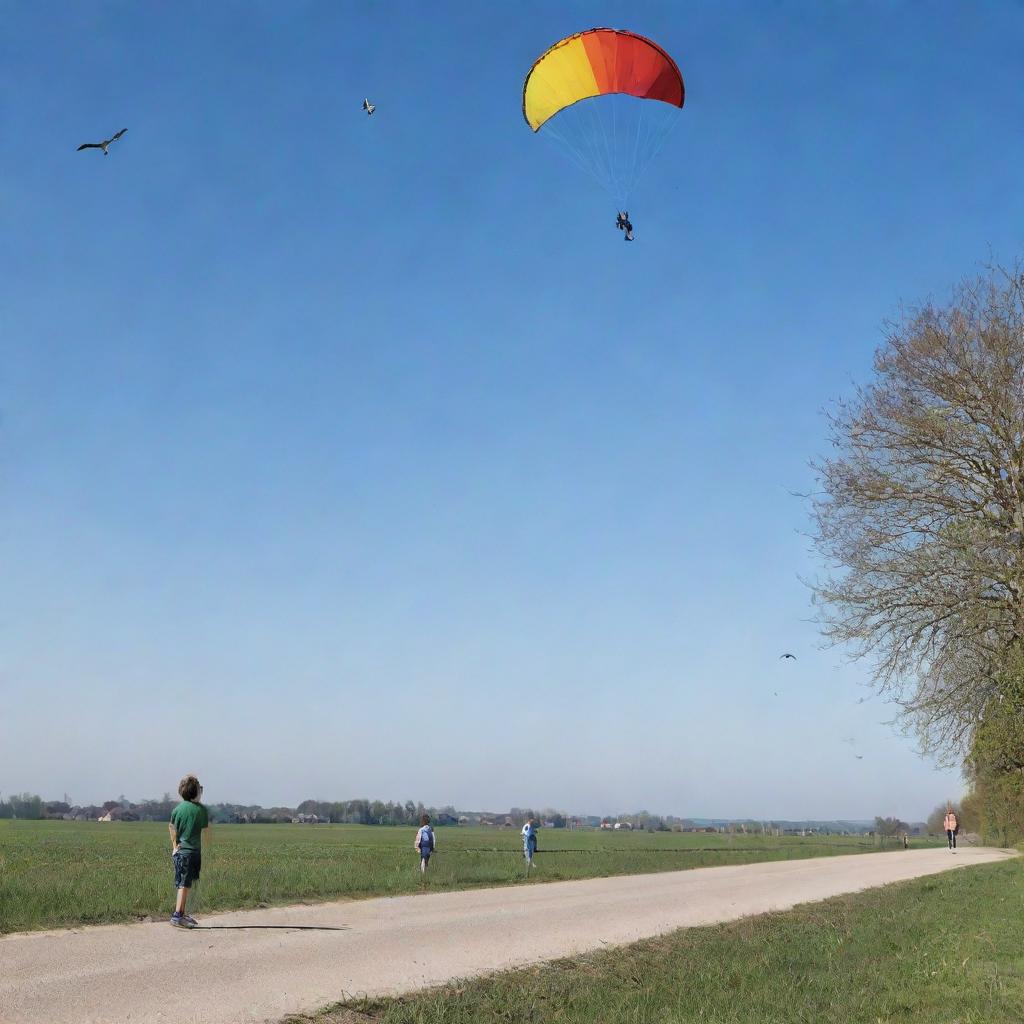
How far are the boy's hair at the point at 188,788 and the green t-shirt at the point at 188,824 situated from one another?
0.08m

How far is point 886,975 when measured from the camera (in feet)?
41.3

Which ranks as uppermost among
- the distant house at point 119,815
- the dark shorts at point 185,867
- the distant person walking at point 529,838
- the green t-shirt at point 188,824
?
the green t-shirt at point 188,824

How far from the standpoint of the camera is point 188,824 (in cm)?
1337

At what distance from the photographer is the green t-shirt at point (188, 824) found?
1330 cm

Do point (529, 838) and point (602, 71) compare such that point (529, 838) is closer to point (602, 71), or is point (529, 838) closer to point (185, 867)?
point (185, 867)

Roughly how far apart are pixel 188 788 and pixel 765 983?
8.06 meters

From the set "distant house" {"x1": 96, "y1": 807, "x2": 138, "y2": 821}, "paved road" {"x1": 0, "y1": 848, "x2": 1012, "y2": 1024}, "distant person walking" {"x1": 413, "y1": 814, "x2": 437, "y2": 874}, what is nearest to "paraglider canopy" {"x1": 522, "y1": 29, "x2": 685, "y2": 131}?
"paved road" {"x1": 0, "y1": 848, "x2": 1012, "y2": 1024}

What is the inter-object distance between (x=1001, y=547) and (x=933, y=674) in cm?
314

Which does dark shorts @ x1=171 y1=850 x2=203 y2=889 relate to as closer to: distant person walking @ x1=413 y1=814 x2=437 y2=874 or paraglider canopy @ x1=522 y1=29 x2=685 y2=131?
distant person walking @ x1=413 y1=814 x2=437 y2=874

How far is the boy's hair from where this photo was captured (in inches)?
532

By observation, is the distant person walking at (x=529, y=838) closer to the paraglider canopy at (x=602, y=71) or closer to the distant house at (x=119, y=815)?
the paraglider canopy at (x=602, y=71)

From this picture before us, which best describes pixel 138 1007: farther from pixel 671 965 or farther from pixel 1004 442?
pixel 1004 442

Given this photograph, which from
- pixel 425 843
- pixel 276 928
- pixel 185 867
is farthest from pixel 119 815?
pixel 185 867

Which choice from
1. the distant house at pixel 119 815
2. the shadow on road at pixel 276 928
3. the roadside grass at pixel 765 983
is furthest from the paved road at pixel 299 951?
the distant house at pixel 119 815
